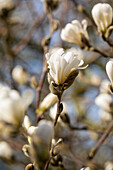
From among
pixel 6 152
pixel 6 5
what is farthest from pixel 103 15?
pixel 6 5

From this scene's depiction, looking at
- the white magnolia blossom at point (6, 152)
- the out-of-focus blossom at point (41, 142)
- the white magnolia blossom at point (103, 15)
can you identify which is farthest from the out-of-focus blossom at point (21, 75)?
the out-of-focus blossom at point (41, 142)

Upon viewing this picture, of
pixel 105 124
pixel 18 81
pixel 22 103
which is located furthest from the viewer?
pixel 18 81

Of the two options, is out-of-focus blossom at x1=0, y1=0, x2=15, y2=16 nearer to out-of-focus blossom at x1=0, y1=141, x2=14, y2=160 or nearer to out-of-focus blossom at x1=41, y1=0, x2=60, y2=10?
out-of-focus blossom at x1=41, y1=0, x2=60, y2=10

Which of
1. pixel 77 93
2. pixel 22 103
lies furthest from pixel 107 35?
pixel 77 93

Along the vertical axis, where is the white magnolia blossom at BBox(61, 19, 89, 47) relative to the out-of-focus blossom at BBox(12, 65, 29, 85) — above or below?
above

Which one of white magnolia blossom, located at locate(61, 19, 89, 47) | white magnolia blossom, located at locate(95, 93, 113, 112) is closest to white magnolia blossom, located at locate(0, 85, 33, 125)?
white magnolia blossom, located at locate(61, 19, 89, 47)

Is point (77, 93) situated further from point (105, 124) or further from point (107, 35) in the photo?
point (107, 35)

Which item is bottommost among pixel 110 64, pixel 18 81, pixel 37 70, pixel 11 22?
pixel 37 70
